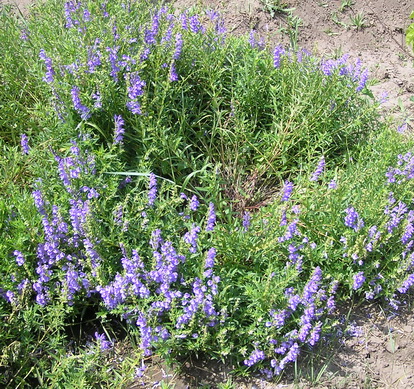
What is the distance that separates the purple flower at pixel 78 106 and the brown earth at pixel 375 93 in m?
1.57

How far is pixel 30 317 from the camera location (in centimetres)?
295

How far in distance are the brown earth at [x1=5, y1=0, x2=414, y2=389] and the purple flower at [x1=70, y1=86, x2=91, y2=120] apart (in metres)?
1.57

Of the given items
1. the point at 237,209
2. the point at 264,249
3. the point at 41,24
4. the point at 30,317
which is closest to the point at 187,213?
the point at 264,249

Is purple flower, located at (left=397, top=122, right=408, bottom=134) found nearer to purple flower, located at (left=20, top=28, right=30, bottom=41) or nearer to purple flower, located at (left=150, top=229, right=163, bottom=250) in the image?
purple flower, located at (left=150, top=229, right=163, bottom=250)

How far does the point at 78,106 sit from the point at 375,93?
2.99 meters

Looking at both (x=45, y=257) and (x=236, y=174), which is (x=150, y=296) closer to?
(x=45, y=257)

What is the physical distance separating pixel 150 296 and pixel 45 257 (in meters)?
0.69

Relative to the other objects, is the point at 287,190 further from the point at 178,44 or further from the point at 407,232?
the point at 178,44

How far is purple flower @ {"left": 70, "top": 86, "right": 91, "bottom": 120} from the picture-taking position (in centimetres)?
345

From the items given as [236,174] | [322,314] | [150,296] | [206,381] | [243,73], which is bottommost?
[206,381]

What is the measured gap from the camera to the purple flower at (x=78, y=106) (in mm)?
3451

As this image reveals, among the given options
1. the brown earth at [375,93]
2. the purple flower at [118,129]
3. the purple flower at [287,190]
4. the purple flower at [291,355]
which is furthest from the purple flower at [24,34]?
the purple flower at [291,355]

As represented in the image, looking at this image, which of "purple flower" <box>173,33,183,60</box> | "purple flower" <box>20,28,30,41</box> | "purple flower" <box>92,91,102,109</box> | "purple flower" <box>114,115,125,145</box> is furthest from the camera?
"purple flower" <box>20,28,30,41</box>

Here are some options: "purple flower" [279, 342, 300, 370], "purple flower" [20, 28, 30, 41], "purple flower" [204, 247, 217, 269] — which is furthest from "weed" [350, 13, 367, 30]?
"purple flower" [279, 342, 300, 370]
